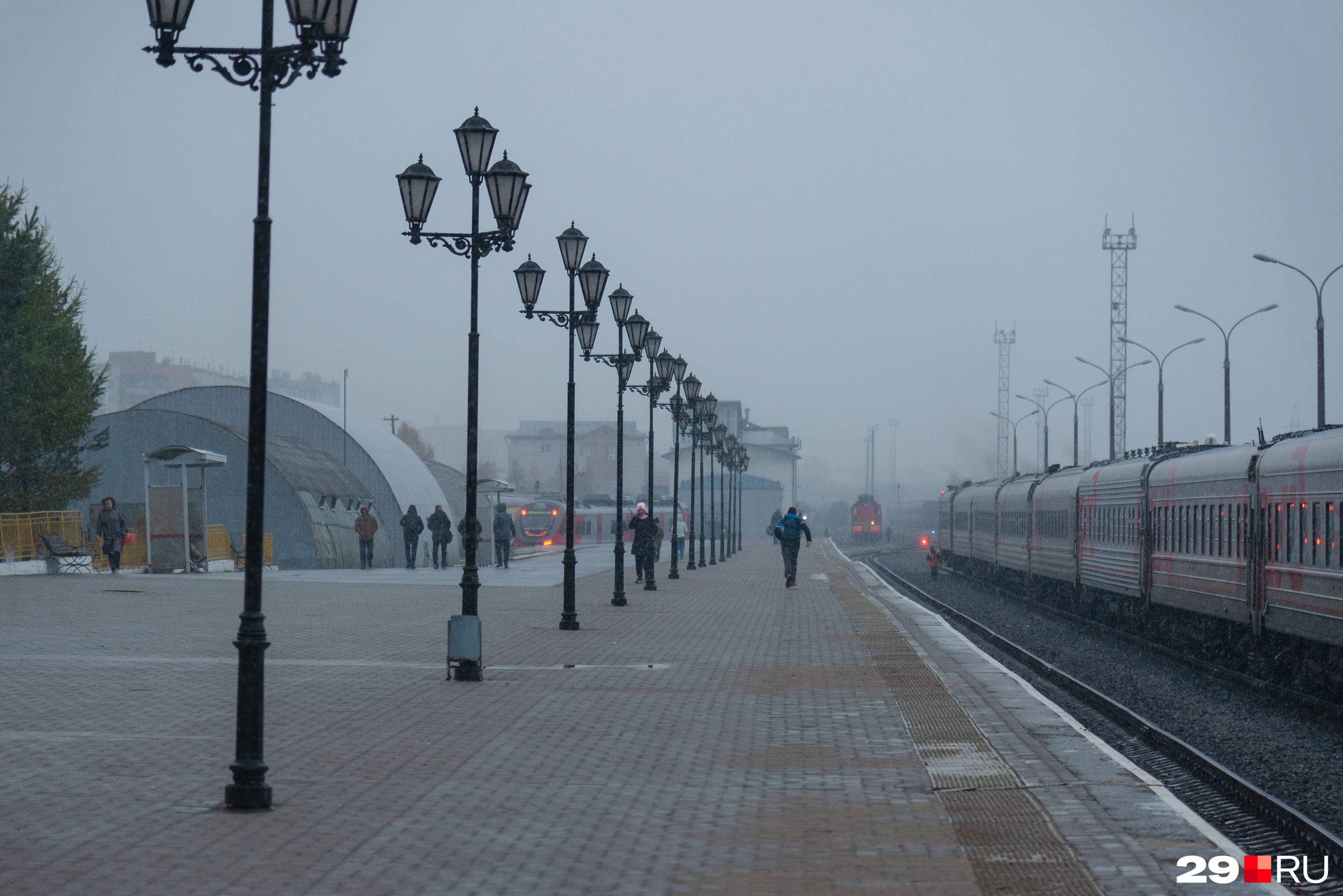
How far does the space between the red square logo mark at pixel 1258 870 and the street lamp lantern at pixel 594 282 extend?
15578 mm

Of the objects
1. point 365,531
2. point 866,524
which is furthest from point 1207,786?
point 866,524

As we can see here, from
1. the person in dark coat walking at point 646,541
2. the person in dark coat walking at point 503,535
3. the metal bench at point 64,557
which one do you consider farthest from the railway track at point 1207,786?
the person in dark coat walking at point 503,535

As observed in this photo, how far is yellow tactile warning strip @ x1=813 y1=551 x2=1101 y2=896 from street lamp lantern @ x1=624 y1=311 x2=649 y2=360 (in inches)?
505

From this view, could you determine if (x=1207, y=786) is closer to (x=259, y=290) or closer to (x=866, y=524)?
(x=259, y=290)

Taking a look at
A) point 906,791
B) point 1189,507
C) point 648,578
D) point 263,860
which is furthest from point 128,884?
point 648,578

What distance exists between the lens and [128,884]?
20.0ft

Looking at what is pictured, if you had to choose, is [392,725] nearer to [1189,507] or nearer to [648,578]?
[1189,507]

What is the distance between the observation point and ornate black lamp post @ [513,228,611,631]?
65.3 feet

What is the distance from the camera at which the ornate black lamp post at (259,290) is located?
25.7 feet

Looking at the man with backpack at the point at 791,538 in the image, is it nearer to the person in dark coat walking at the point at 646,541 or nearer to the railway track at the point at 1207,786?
the person in dark coat walking at the point at 646,541

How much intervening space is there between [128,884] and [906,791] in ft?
14.0

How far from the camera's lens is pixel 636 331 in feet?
86.8

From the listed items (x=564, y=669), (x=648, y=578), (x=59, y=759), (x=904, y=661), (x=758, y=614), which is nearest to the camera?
(x=59, y=759)

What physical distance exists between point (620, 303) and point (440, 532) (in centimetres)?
1670
